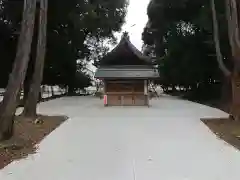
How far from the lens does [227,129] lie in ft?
49.8

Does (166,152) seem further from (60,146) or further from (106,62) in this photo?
(106,62)

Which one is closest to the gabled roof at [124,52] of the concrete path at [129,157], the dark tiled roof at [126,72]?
the dark tiled roof at [126,72]

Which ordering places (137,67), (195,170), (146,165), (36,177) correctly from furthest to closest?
(137,67) < (146,165) < (195,170) < (36,177)

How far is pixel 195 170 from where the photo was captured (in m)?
8.12

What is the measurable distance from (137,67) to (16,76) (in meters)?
19.3

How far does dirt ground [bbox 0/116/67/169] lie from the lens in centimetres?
973

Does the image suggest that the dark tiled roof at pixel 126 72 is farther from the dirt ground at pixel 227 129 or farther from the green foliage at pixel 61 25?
the dirt ground at pixel 227 129

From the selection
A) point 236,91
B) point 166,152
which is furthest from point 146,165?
point 236,91

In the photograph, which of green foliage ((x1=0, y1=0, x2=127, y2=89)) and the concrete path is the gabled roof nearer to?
green foliage ((x1=0, y1=0, x2=127, y2=89))

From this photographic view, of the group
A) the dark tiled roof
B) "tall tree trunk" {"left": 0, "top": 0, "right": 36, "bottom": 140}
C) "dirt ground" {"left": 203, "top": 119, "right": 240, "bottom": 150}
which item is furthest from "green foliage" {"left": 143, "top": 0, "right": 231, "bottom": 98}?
"tall tree trunk" {"left": 0, "top": 0, "right": 36, "bottom": 140}

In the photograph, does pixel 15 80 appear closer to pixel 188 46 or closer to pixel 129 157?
pixel 129 157

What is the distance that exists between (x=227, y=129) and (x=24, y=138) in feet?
22.8

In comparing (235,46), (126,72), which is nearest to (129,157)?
(235,46)

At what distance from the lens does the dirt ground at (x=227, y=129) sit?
40.9ft
